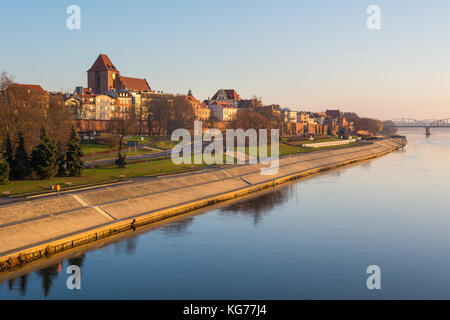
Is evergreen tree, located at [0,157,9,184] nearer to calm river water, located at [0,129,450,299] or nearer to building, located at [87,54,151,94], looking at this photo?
calm river water, located at [0,129,450,299]

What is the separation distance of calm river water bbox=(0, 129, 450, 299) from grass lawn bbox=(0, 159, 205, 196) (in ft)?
38.5

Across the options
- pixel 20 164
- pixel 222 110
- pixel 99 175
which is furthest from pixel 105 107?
pixel 20 164

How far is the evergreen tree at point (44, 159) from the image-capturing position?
47406 mm

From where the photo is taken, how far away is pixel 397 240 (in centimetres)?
3684

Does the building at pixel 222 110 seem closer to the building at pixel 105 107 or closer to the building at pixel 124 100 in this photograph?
the building at pixel 124 100

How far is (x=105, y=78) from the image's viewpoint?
159250 millimetres

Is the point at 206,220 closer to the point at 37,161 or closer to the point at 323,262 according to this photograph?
the point at 323,262

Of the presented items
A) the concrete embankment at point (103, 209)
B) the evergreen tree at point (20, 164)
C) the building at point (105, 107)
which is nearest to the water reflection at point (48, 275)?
the concrete embankment at point (103, 209)

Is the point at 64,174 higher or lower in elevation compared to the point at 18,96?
lower

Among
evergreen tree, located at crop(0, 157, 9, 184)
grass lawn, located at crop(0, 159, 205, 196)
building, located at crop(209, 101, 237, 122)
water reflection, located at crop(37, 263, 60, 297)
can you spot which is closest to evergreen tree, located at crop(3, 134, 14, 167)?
grass lawn, located at crop(0, 159, 205, 196)

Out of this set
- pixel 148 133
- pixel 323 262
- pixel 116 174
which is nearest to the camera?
pixel 323 262

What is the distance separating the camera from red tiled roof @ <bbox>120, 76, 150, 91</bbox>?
161 meters
